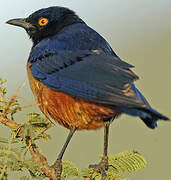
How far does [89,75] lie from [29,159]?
157 cm

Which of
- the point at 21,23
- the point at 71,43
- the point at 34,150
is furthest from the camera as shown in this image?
the point at 21,23

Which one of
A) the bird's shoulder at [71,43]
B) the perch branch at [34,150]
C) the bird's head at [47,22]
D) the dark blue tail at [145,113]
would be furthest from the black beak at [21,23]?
the perch branch at [34,150]

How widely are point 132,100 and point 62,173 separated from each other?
3.09 feet

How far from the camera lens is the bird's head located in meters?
5.86

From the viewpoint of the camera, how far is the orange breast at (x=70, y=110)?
4441 mm

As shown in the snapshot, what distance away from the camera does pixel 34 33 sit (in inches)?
235

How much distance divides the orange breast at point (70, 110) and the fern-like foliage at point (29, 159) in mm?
816

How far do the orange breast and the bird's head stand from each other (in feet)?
3.79

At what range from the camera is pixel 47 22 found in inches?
231

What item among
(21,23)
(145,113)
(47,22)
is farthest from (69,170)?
(21,23)

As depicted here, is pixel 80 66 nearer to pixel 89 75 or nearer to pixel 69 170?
pixel 89 75

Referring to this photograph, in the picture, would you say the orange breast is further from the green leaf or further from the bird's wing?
Result: the green leaf

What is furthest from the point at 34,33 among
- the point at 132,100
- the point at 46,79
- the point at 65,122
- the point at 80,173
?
the point at 80,173

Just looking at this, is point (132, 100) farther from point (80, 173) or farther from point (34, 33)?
point (34, 33)
